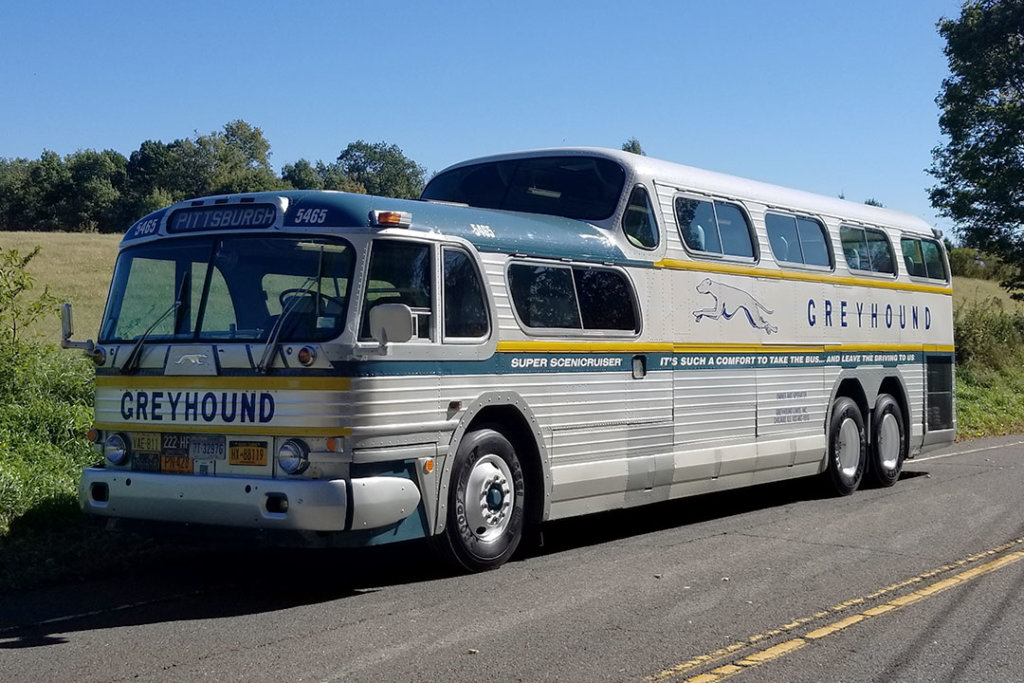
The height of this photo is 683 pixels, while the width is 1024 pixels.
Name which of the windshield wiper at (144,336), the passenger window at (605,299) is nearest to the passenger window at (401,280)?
the windshield wiper at (144,336)

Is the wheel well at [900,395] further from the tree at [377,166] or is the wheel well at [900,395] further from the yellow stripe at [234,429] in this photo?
the tree at [377,166]

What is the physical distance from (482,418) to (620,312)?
1971mm

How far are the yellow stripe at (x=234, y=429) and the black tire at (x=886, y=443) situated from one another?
8648 mm

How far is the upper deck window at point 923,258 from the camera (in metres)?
15.3

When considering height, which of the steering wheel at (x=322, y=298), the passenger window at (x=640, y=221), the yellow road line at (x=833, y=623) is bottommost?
the yellow road line at (x=833, y=623)

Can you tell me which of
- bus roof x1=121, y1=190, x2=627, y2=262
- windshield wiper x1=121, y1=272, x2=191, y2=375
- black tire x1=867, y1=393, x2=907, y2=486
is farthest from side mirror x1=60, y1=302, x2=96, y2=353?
black tire x1=867, y1=393, x2=907, y2=486

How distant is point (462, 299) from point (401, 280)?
629mm

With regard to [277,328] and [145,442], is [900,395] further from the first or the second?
[145,442]

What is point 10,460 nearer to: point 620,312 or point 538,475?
point 538,475

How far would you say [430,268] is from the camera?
832 cm

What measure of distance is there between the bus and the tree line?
53386 millimetres

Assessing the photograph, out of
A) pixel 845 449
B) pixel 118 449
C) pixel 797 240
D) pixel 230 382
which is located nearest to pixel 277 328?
pixel 230 382

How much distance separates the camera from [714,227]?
11.7 meters

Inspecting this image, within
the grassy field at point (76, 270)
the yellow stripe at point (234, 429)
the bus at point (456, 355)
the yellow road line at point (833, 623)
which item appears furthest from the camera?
the grassy field at point (76, 270)
